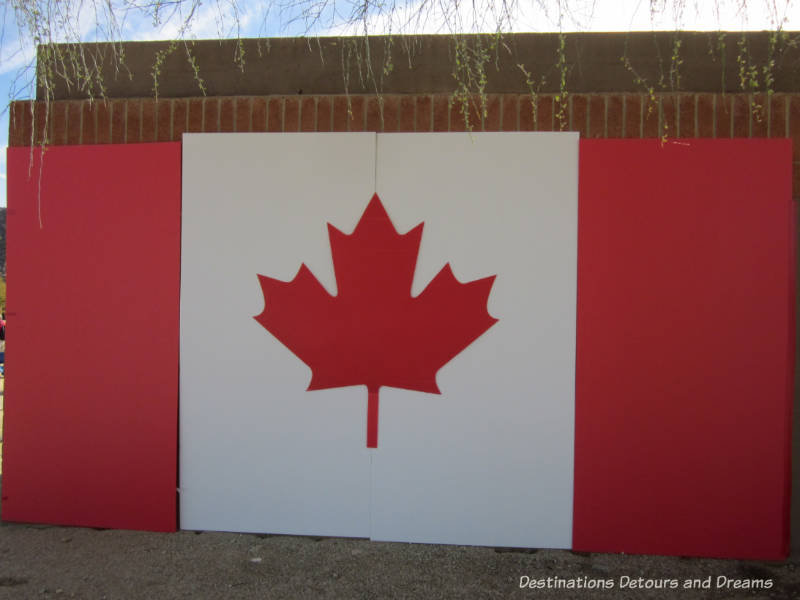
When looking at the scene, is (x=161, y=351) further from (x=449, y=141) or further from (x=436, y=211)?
(x=449, y=141)

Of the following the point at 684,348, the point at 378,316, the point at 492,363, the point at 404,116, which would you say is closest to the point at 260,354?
the point at 378,316

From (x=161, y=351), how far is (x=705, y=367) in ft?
9.28

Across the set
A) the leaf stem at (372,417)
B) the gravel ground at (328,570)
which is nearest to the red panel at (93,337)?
the gravel ground at (328,570)

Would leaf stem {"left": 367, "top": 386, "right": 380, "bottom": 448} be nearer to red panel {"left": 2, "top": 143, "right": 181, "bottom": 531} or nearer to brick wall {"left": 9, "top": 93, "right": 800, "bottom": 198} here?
red panel {"left": 2, "top": 143, "right": 181, "bottom": 531}

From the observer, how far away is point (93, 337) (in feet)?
11.4

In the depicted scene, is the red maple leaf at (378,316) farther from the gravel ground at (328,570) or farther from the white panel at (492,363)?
the gravel ground at (328,570)

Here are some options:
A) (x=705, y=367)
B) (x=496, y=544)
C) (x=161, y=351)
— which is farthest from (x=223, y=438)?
(x=705, y=367)

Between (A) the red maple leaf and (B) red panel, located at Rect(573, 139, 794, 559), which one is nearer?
(B) red panel, located at Rect(573, 139, 794, 559)

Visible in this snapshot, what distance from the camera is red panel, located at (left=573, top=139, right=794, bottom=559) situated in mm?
3172

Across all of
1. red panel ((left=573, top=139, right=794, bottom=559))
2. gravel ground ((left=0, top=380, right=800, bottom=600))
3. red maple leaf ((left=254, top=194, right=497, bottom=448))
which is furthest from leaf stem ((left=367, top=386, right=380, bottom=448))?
red panel ((left=573, top=139, right=794, bottom=559))

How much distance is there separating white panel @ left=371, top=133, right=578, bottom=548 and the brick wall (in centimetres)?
15

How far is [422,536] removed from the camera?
3.31m

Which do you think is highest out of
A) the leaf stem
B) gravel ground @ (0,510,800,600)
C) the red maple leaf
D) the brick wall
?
the brick wall

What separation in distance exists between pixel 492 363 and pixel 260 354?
4.00 feet
